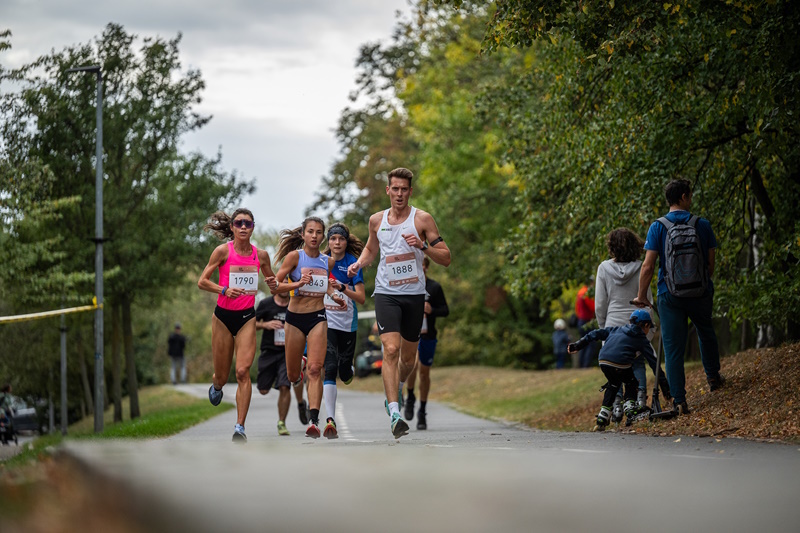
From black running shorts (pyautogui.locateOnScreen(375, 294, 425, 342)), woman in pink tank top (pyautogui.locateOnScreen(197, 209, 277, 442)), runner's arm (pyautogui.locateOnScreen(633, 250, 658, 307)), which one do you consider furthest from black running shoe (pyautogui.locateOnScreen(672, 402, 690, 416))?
woman in pink tank top (pyautogui.locateOnScreen(197, 209, 277, 442))

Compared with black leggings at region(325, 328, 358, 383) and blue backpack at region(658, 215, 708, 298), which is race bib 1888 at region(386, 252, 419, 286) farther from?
blue backpack at region(658, 215, 708, 298)

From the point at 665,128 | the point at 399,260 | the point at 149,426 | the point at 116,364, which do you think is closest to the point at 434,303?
the point at 665,128

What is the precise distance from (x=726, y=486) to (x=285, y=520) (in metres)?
2.11

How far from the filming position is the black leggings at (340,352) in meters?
13.1

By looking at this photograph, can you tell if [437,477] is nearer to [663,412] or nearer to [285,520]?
[285,520]

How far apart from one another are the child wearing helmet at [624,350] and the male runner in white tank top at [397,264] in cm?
185

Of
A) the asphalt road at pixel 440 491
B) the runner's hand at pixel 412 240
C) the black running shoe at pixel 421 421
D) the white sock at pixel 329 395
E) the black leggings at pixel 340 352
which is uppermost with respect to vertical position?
the runner's hand at pixel 412 240

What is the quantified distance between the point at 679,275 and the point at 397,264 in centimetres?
275

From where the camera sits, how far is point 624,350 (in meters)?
12.3

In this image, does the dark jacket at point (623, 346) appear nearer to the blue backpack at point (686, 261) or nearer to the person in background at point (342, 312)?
the blue backpack at point (686, 261)

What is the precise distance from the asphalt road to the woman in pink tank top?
5.67 meters

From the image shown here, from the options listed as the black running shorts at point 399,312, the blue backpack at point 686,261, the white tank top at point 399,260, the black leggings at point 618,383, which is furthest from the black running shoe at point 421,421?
the blue backpack at point 686,261

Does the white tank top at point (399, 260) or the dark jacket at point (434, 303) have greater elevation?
the white tank top at point (399, 260)

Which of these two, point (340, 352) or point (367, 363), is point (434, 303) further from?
point (367, 363)
